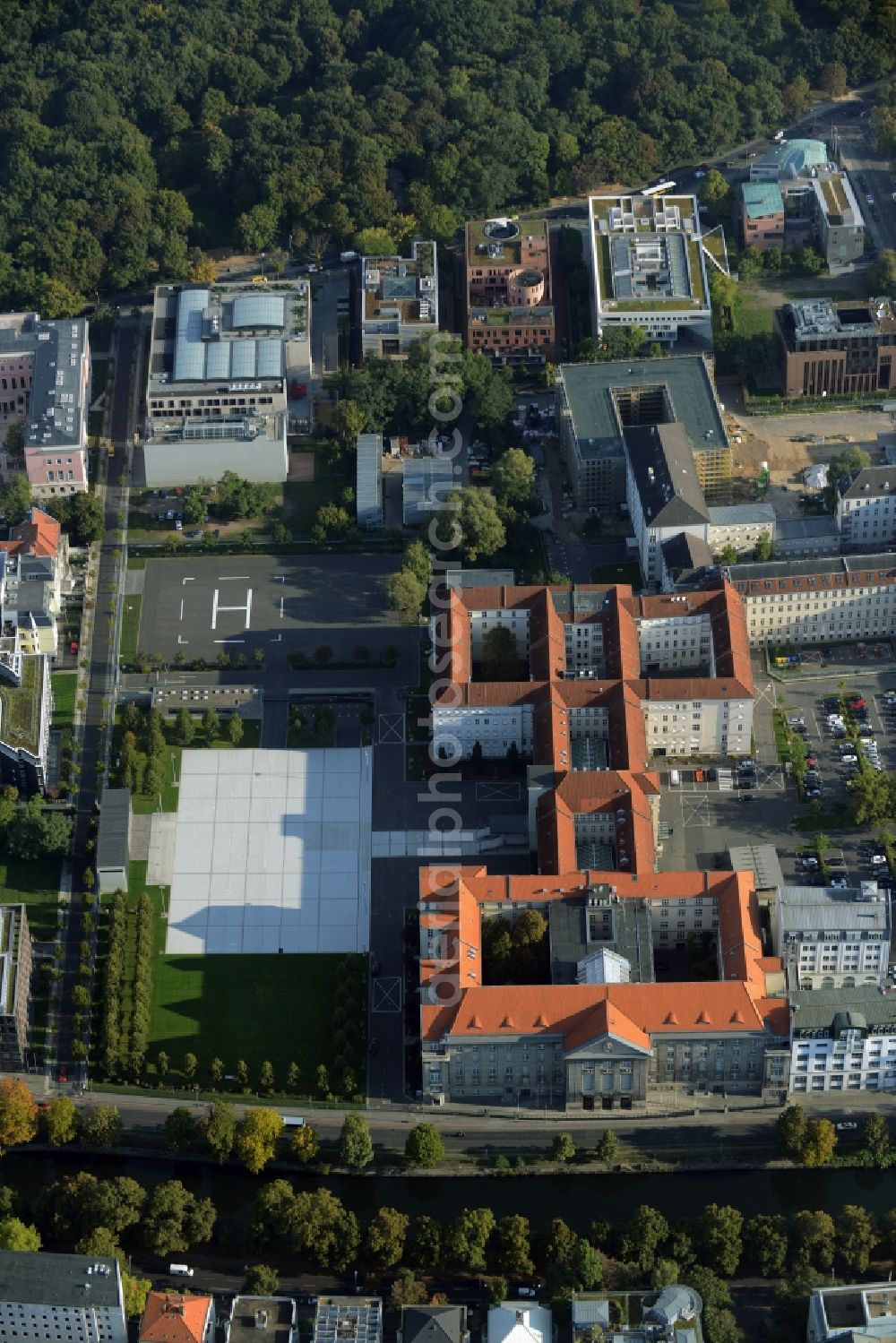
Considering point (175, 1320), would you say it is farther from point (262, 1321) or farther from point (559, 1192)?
point (559, 1192)

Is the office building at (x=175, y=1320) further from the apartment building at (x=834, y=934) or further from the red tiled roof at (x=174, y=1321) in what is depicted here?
the apartment building at (x=834, y=934)

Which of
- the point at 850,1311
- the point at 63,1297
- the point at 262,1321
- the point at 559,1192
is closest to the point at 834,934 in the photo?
the point at 559,1192

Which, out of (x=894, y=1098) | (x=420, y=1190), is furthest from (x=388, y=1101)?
(x=894, y=1098)

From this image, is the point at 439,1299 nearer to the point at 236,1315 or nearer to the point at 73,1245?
the point at 236,1315

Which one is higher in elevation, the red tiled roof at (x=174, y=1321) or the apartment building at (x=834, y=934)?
the apartment building at (x=834, y=934)

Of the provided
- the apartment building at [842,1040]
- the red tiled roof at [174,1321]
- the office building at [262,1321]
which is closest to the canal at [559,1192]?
the apartment building at [842,1040]

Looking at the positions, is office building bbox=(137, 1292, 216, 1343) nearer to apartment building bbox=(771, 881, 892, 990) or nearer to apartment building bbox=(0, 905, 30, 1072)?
apartment building bbox=(0, 905, 30, 1072)
